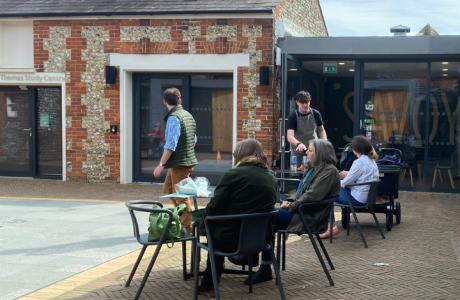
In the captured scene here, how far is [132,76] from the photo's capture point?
41.0 feet

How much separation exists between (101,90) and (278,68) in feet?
12.9

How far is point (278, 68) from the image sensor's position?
11516 mm

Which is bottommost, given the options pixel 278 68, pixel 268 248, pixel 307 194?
pixel 268 248

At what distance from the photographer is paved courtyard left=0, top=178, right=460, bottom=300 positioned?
15.5ft

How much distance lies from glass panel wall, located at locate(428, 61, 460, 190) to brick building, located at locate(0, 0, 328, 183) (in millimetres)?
3174

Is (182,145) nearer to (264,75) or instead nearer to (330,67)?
(264,75)

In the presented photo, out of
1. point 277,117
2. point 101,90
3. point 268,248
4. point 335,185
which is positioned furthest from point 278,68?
point 268,248

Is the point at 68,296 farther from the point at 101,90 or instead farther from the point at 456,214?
the point at 101,90

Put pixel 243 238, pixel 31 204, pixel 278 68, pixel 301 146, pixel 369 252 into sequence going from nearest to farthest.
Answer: pixel 243 238
pixel 369 252
pixel 301 146
pixel 31 204
pixel 278 68

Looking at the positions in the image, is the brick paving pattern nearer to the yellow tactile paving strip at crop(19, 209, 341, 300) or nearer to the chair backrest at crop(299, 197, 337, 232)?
the yellow tactile paving strip at crop(19, 209, 341, 300)

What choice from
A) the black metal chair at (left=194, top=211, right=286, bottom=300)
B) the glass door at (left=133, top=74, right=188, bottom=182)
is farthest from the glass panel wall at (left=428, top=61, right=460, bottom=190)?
the black metal chair at (left=194, top=211, right=286, bottom=300)

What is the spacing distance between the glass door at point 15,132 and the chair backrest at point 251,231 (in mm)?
10093

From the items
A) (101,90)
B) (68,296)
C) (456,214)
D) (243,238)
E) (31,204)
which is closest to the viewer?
(243,238)

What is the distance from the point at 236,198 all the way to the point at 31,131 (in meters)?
10.1
